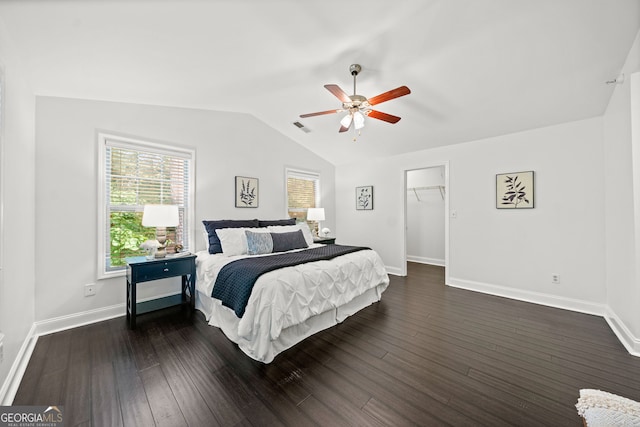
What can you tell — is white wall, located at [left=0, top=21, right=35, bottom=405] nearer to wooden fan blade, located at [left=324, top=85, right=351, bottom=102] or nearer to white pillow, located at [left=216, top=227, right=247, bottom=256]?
white pillow, located at [left=216, top=227, right=247, bottom=256]

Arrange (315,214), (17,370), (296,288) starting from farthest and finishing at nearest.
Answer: (315,214) → (296,288) → (17,370)

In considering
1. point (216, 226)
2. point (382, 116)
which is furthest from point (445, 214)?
point (216, 226)

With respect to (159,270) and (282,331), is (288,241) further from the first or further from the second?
(159,270)

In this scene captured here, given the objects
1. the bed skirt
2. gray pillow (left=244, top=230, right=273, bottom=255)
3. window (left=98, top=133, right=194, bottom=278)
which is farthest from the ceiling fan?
window (left=98, top=133, right=194, bottom=278)

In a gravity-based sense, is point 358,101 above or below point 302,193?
above

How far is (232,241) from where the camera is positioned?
10.8ft

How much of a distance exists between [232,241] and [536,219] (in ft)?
13.9

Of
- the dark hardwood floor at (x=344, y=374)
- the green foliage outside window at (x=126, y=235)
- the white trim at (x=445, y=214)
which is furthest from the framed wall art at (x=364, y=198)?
the green foliage outside window at (x=126, y=235)

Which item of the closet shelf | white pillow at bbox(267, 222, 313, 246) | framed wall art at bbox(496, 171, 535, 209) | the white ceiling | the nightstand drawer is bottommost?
the nightstand drawer

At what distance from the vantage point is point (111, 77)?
242cm

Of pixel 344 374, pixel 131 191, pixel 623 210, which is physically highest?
pixel 131 191

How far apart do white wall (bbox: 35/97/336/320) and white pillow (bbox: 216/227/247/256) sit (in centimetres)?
60

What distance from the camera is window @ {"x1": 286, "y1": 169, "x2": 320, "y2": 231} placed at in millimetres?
5125

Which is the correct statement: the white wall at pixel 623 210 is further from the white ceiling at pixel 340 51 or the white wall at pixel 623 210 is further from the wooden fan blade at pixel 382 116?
the wooden fan blade at pixel 382 116
